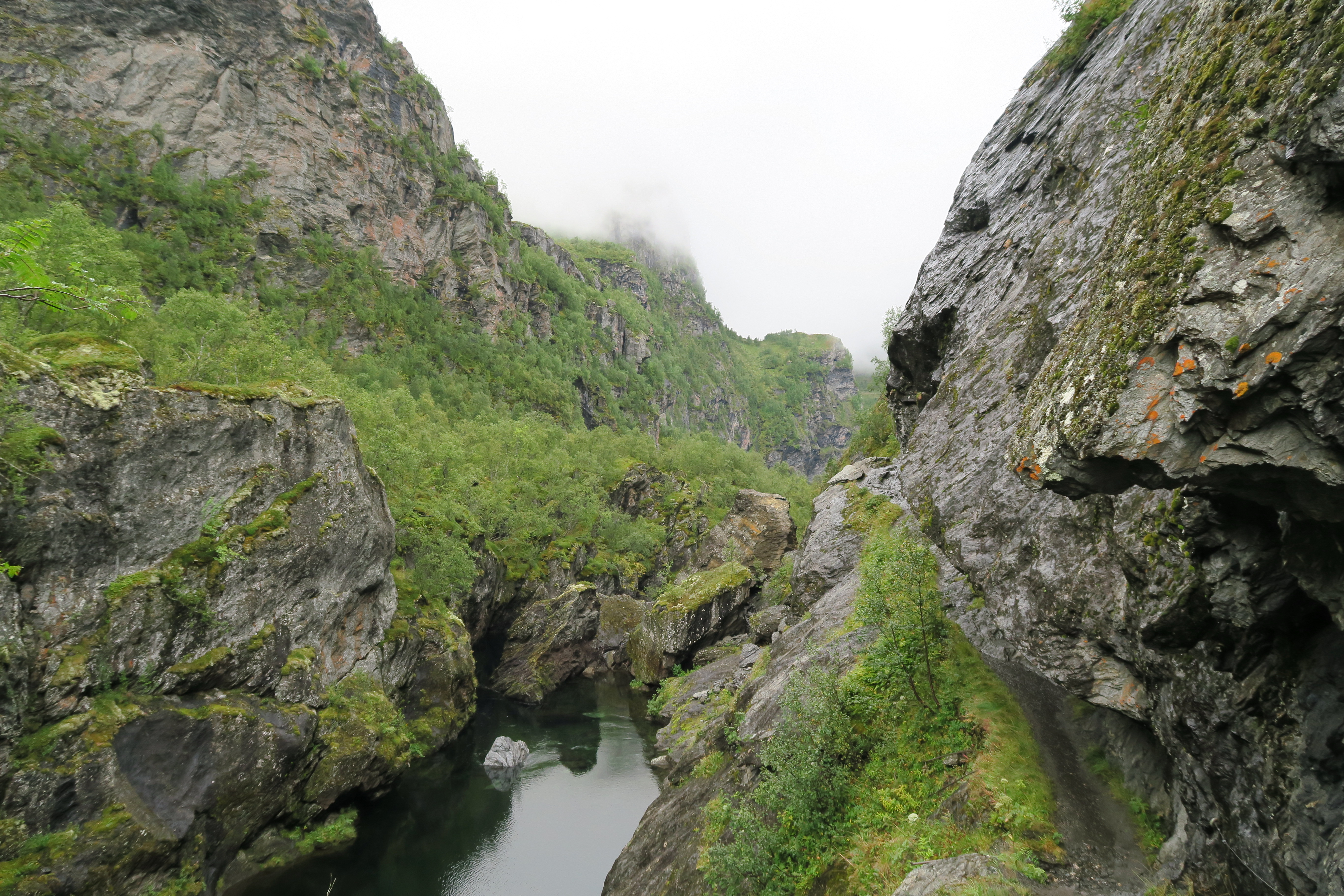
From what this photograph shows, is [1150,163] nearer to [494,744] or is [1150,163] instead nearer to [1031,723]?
[1031,723]

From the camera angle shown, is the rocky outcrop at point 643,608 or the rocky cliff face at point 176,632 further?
the rocky outcrop at point 643,608

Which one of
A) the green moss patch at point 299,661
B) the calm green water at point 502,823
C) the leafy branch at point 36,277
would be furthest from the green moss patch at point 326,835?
the leafy branch at point 36,277

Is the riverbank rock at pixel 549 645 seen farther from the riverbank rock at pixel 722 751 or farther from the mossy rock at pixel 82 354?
the mossy rock at pixel 82 354

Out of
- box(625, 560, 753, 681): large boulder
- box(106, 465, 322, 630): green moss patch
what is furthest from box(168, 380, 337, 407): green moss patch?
box(625, 560, 753, 681): large boulder

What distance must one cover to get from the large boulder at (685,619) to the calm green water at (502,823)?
219 inches

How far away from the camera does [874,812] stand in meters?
14.8

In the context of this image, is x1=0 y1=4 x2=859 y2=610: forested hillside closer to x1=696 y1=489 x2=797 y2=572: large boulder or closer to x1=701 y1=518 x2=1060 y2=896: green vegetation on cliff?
x1=696 y1=489 x2=797 y2=572: large boulder

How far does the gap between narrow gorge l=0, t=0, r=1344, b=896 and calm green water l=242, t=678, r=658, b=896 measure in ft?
0.79

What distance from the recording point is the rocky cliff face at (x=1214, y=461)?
5.83 m

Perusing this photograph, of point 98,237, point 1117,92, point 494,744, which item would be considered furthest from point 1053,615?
point 98,237

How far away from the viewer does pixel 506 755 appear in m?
37.2

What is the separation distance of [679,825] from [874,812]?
383 inches

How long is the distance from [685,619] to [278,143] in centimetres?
9371

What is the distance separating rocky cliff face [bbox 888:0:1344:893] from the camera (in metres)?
5.83
